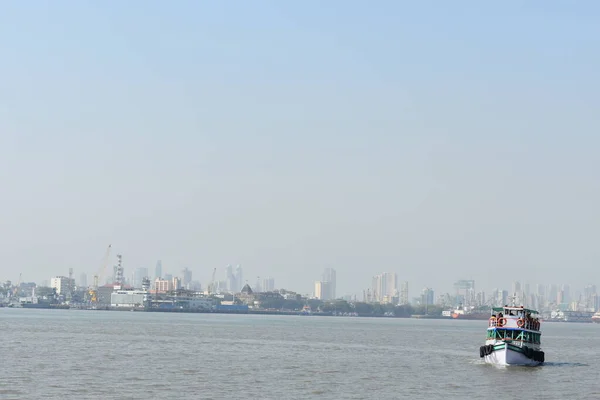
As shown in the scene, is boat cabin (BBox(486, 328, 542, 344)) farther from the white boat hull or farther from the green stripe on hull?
the white boat hull

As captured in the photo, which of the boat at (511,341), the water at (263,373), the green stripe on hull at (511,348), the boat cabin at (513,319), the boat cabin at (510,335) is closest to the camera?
the water at (263,373)

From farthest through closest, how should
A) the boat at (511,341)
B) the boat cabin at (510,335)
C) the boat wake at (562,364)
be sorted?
the boat wake at (562,364) → the boat cabin at (510,335) → the boat at (511,341)

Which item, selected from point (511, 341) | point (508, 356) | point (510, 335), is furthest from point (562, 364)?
Answer: point (508, 356)

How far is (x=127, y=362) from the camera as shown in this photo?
71.2 metres

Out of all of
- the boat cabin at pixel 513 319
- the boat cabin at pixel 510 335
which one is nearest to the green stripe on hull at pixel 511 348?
the boat cabin at pixel 510 335

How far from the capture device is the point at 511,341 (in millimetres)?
76688

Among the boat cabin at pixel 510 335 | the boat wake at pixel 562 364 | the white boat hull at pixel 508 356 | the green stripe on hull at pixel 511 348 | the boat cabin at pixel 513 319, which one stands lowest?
the boat wake at pixel 562 364

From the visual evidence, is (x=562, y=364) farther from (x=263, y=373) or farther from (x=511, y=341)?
(x=263, y=373)

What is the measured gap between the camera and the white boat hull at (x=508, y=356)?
7581cm

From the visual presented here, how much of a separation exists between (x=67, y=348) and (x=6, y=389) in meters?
34.6

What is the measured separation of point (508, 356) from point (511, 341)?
1.42m

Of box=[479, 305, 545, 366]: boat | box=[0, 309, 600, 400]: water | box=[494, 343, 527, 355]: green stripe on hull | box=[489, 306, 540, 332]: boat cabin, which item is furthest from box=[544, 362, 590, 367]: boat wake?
box=[494, 343, 527, 355]: green stripe on hull

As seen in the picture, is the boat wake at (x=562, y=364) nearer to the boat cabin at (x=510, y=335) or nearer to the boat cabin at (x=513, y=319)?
the boat cabin at (x=513, y=319)

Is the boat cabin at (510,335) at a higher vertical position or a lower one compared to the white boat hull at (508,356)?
higher
